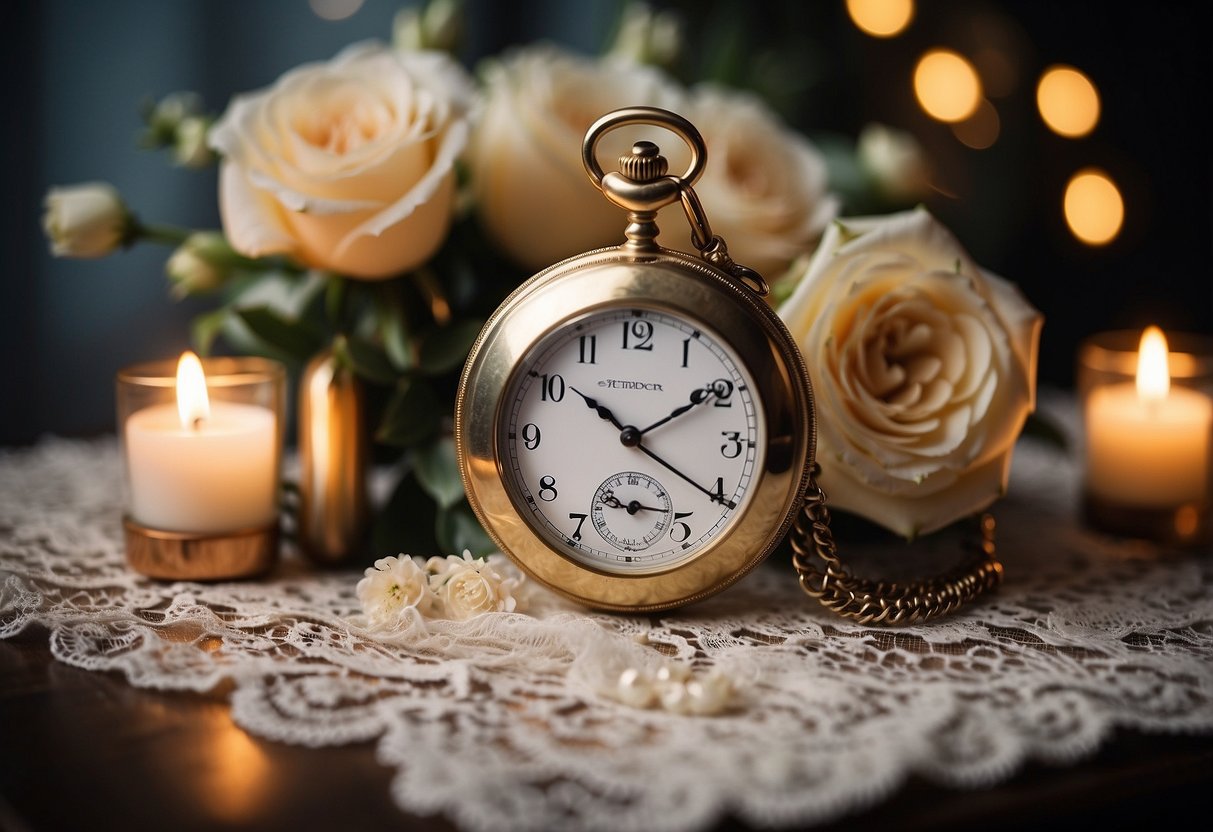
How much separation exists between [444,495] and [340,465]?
12 centimetres

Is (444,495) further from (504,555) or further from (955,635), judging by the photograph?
(955,635)

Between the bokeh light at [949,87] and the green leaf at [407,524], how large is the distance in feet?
3.98

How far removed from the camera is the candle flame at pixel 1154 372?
3.84 feet

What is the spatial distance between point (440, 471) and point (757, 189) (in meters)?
0.47

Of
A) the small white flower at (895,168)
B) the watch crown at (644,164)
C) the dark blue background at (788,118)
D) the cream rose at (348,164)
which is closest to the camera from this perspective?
the watch crown at (644,164)

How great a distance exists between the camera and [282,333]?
3.61 feet

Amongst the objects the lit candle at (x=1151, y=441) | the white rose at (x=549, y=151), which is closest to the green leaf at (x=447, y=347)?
the white rose at (x=549, y=151)

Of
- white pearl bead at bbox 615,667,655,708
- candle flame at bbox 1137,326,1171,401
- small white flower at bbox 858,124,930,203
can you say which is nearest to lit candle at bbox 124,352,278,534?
white pearl bead at bbox 615,667,655,708

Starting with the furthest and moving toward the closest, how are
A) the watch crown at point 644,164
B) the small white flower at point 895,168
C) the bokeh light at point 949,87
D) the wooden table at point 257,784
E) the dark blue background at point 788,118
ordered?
the bokeh light at point 949,87 → the dark blue background at point 788,118 → the small white flower at point 895,168 → the watch crown at point 644,164 → the wooden table at point 257,784

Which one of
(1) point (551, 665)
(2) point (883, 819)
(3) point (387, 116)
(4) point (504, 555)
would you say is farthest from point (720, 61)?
(2) point (883, 819)

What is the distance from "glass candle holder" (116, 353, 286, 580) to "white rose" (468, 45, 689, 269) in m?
0.32

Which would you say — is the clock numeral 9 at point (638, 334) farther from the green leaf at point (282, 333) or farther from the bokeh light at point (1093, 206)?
the bokeh light at point (1093, 206)

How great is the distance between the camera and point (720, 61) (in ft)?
4.91

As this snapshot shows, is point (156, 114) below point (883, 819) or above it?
above
